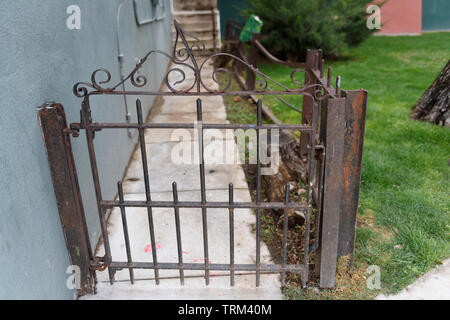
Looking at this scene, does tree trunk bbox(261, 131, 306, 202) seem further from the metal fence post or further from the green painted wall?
the green painted wall

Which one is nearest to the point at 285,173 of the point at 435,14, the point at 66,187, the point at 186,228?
the point at 186,228

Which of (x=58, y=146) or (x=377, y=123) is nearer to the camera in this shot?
(x=58, y=146)

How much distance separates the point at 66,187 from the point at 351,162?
1683 millimetres

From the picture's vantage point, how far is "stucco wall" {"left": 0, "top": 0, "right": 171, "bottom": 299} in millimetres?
1752

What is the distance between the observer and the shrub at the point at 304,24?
380 inches

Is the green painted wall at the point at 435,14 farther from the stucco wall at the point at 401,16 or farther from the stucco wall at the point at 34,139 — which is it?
the stucco wall at the point at 34,139

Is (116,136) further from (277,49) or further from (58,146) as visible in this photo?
(277,49)

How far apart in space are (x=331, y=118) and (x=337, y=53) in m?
9.27

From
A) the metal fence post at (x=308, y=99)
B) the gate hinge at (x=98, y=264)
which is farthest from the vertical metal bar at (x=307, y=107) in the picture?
the gate hinge at (x=98, y=264)

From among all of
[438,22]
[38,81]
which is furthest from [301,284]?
[438,22]

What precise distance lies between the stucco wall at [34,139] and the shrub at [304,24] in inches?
292

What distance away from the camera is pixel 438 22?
14906 mm

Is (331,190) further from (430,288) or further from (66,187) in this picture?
(66,187)

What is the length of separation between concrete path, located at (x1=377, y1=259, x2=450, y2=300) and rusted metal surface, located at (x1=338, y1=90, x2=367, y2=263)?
378 mm
